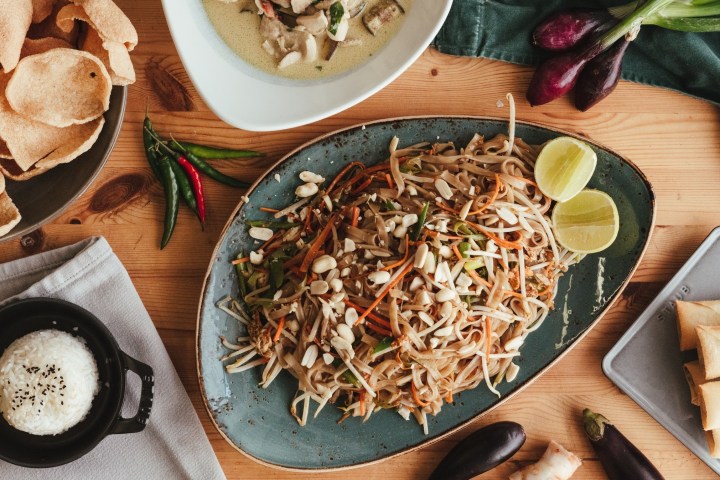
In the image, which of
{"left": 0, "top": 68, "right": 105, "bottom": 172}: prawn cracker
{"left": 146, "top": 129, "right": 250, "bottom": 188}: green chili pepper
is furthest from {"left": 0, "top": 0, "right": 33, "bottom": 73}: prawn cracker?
{"left": 146, "top": 129, "right": 250, "bottom": 188}: green chili pepper

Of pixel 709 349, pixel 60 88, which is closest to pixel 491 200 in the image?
pixel 709 349

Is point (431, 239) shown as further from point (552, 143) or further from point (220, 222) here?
point (220, 222)

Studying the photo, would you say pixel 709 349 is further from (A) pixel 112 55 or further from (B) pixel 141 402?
(A) pixel 112 55

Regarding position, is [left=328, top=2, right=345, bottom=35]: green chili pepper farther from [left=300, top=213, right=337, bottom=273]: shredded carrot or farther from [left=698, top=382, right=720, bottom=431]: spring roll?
[left=698, top=382, right=720, bottom=431]: spring roll

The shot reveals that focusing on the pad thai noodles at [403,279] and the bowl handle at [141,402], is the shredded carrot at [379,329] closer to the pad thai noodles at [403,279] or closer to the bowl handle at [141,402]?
the pad thai noodles at [403,279]

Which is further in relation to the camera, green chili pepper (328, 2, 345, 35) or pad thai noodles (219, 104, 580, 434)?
pad thai noodles (219, 104, 580, 434)

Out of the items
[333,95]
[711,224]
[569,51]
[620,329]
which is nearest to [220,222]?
[333,95]
